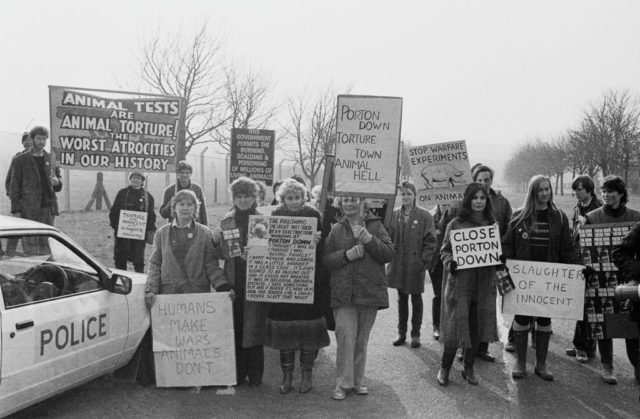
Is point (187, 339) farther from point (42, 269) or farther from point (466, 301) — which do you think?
point (466, 301)

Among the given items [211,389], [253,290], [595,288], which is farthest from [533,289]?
[211,389]

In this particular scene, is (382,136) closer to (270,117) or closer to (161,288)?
(161,288)

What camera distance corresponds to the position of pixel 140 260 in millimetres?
9164

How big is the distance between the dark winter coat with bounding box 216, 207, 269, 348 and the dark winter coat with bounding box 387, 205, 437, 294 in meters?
2.02

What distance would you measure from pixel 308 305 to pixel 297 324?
0.19m

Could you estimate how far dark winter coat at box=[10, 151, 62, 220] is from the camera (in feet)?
27.5

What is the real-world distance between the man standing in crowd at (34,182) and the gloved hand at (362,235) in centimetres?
503

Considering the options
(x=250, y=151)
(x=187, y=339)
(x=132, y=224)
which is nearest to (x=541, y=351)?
(x=187, y=339)

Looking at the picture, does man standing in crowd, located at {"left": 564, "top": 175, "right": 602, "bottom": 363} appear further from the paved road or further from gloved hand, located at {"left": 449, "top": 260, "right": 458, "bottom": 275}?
gloved hand, located at {"left": 449, "top": 260, "right": 458, "bottom": 275}

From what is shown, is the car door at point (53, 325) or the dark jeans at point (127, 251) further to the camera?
the dark jeans at point (127, 251)

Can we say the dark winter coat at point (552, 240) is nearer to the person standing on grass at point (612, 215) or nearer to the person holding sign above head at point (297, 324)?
the person standing on grass at point (612, 215)

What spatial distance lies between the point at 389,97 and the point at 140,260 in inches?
190

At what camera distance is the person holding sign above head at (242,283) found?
5520 mm

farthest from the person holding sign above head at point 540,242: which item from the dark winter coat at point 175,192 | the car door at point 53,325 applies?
the dark winter coat at point 175,192
